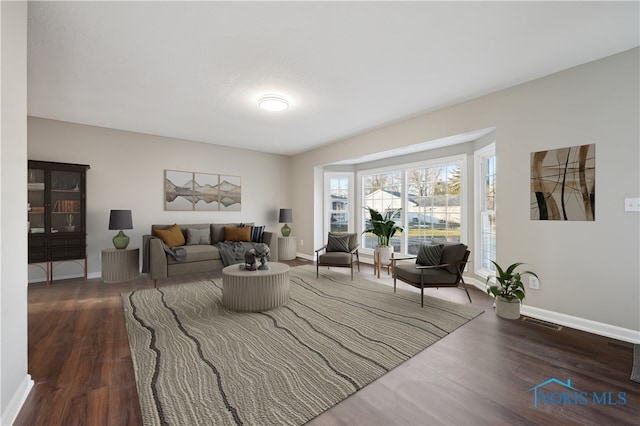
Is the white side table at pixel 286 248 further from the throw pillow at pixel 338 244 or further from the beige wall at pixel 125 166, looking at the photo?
the throw pillow at pixel 338 244

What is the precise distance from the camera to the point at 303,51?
2.54 meters

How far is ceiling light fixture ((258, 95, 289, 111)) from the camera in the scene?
3.48 meters

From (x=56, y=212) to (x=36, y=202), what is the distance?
0.87 ft

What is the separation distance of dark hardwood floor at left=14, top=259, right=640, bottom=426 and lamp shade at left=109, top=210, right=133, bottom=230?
1744mm

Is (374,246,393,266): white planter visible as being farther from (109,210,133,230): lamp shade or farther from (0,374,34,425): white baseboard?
(0,374,34,425): white baseboard

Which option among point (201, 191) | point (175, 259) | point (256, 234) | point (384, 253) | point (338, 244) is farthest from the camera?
point (201, 191)

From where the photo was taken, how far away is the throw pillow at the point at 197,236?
16.9 ft

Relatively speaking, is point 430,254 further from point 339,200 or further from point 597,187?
point 339,200

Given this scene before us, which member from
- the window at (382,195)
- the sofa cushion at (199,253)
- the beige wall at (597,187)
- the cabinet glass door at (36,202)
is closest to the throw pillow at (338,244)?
the window at (382,195)

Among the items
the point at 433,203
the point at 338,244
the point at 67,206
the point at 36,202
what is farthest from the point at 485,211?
the point at 36,202

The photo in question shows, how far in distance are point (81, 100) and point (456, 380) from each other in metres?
5.25

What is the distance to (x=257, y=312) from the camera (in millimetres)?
3139

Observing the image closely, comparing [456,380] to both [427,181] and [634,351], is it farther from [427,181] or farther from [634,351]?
[427,181]

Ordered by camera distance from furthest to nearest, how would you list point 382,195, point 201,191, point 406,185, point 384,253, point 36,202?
point 382,195 → point 201,191 → point 406,185 → point 384,253 → point 36,202
